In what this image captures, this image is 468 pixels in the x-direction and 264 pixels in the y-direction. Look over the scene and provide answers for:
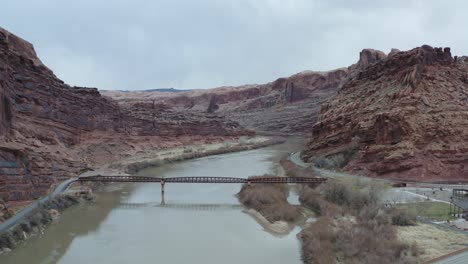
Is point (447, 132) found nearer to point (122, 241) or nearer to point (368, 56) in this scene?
point (122, 241)

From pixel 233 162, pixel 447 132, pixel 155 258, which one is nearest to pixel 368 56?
pixel 233 162

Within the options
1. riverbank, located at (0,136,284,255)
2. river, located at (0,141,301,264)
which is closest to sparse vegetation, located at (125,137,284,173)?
riverbank, located at (0,136,284,255)

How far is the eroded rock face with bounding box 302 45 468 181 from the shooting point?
97.7ft

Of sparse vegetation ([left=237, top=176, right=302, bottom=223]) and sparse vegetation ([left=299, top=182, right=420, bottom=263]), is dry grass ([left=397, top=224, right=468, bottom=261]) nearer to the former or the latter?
sparse vegetation ([left=299, top=182, right=420, bottom=263])

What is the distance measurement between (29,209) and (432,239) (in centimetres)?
1885

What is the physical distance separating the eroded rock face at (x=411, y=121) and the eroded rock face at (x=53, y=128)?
21.9m

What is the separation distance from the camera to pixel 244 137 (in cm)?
8269

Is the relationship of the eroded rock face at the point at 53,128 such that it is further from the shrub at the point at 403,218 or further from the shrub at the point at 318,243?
the shrub at the point at 403,218

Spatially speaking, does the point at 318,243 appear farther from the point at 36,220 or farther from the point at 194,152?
the point at 194,152

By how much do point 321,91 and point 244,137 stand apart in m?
36.9

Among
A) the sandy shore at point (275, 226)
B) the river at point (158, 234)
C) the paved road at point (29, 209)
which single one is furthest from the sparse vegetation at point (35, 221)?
the sandy shore at point (275, 226)

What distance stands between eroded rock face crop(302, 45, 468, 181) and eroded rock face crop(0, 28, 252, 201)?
71.7ft

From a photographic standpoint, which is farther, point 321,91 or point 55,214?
point 321,91

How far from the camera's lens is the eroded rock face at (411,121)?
97.7 feet
